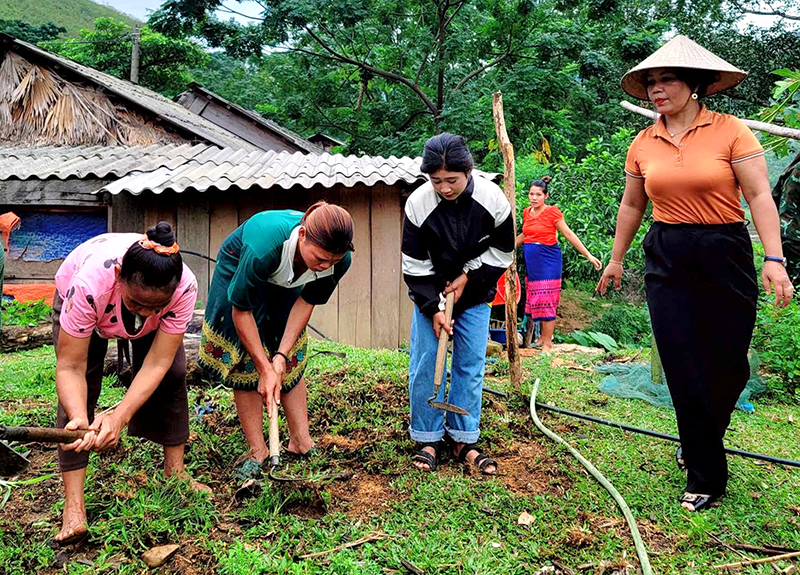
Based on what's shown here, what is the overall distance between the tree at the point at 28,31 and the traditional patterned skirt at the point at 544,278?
77.0 feet

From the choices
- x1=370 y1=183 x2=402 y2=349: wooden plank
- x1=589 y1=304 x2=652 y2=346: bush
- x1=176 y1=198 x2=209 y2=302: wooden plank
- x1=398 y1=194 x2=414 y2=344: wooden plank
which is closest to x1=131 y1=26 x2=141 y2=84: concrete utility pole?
x1=176 y1=198 x2=209 y2=302: wooden plank

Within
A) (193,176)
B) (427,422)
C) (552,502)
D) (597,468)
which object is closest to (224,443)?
(427,422)

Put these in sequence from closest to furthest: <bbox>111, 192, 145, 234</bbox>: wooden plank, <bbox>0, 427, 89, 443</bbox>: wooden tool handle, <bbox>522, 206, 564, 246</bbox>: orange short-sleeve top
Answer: <bbox>0, 427, 89, 443</bbox>: wooden tool handle < <bbox>522, 206, 564, 246</bbox>: orange short-sleeve top < <bbox>111, 192, 145, 234</bbox>: wooden plank

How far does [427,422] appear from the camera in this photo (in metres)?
3.29

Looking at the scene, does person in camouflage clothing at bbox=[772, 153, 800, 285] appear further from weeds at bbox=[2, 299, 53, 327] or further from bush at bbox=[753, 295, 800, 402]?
weeds at bbox=[2, 299, 53, 327]

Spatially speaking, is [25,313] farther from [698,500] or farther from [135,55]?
[135,55]

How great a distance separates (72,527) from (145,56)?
23.0 metres

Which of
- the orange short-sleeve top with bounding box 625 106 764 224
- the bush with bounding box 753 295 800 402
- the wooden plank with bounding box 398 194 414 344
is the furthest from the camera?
the wooden plank with bounding box 398 194 414 344

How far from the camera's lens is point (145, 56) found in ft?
72.0

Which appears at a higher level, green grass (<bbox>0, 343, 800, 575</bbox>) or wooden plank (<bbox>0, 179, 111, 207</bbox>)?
wooden plank (<bbox>0, 179, 111, 207</bbox>)

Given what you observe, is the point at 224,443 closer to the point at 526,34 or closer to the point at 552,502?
the point at 552,502

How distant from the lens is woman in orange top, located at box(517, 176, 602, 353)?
6.88 meters

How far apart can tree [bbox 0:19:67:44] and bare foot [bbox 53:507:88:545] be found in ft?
83.8

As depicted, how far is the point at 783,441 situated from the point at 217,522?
3.50 m
